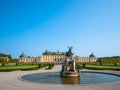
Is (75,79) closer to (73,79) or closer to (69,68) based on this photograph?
(73,79)

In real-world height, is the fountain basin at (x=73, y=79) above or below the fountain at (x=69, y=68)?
below

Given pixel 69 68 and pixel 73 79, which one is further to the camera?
pixel 69 68

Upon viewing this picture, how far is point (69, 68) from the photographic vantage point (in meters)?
24.4

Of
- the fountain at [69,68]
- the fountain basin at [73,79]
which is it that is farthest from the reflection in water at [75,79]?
the fountain at [69,68]

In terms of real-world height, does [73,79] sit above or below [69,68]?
below

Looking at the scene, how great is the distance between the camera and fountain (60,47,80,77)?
2329 centimetres

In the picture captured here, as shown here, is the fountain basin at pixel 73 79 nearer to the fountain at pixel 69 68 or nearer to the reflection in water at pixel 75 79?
the reflection in water at pixel 75 79

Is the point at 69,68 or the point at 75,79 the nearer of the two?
the point at 75,79

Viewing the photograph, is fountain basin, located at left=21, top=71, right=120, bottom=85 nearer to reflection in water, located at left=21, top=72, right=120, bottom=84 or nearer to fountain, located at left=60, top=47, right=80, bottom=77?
reflection in water, located at left=21, top=72, right=120, bottom=84

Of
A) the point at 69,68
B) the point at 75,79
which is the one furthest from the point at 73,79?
the point at 69,68

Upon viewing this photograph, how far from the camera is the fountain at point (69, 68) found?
76.4 ft

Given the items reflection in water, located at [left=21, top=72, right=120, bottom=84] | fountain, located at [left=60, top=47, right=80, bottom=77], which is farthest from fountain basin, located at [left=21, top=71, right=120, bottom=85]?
→ fountain, located at [left=60, top=47, right=80, bottom=77]

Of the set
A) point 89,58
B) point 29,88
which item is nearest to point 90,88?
point 29,88

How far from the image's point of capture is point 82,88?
14.2 meters
